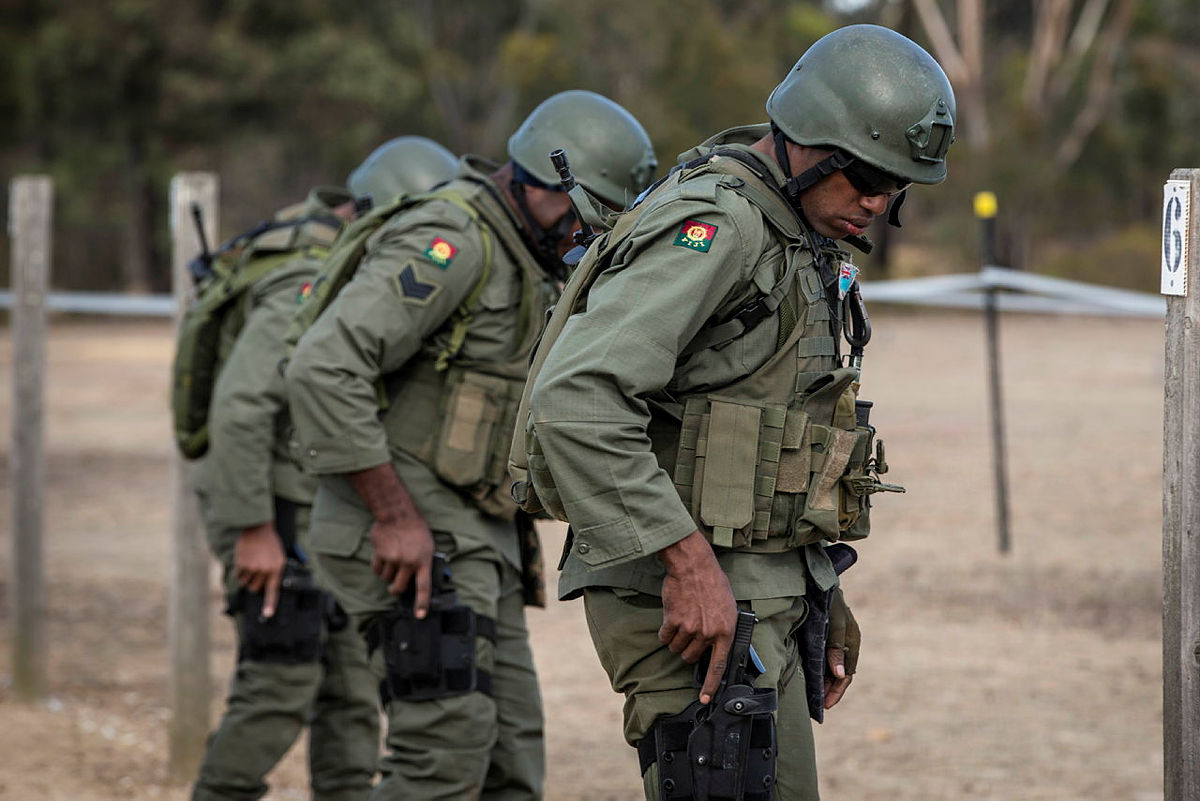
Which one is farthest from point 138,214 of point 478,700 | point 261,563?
point 478,700

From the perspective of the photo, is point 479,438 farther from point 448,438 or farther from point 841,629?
point 841,629

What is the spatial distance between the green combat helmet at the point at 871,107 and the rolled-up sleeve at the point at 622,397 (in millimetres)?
336

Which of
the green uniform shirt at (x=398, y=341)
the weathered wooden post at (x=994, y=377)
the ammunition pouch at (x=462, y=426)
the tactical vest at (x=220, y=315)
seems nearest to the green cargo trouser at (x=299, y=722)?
the tactical vest at (x=220, y=315)

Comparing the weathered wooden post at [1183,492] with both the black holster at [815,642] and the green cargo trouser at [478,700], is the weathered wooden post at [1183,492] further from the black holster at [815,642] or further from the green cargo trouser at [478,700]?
the green cargo trouser at [478,700]

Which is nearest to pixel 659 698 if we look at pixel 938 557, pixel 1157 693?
pixel 1157 693

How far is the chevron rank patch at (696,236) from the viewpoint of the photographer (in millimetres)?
2834

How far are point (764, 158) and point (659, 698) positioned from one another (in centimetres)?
106

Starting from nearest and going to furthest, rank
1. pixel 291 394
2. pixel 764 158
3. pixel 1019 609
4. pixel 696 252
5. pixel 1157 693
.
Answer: pixel 696 252 → pixel 764 158 → pixel 291 394 → pixel 1157 693 → pixel 1019 609

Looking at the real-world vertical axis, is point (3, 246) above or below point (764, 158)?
above

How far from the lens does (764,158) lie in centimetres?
307

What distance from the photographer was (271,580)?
495 cm

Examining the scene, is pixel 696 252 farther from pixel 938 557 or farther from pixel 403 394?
pixel 938 557

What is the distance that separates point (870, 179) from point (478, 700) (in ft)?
5.78

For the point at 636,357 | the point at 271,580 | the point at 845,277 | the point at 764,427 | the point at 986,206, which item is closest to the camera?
the point at 636,357
